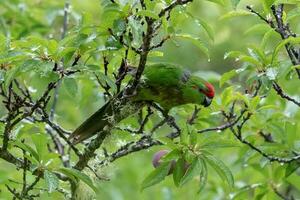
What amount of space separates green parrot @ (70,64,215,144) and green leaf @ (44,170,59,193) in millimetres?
374

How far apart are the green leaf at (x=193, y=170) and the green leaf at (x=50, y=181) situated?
0.48 meters

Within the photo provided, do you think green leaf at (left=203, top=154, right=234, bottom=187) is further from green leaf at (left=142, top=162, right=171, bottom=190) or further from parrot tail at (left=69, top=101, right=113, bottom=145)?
parrot tail at (left=69, top=101, right=113, bottom=145)

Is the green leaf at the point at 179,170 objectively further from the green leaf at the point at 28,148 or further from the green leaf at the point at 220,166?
the green leaf at the point at 28,148

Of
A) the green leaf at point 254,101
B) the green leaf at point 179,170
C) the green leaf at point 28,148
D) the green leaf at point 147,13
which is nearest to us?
the green leaf at point 147,13

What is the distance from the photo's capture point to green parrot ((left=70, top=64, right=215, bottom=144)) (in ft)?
8.68

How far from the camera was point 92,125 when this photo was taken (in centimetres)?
282

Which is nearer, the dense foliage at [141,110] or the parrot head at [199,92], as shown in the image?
the dense foliage at [141,110]

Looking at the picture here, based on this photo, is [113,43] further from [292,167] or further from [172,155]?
[292,167]

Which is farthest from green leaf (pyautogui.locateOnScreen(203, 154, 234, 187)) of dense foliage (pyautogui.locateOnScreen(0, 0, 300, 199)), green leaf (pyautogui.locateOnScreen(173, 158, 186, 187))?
green leaf (pyautogui.locateOnScreen(173, 158, 186, 187))

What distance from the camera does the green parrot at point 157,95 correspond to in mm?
2645

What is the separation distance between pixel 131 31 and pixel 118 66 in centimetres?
43

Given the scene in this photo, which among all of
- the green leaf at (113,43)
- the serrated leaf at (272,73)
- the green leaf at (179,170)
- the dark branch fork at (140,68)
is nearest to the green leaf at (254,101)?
the serrated leaf at (272,73)

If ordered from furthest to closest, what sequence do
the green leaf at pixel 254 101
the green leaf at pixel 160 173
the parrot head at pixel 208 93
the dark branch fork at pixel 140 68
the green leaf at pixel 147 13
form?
the parrot head at pixel 208 93, the green leaf at pixel 254 101, the green leaf at pixel 160 173, the dark branch fork at pixel 140 68, the green leaf at pixel 147 13

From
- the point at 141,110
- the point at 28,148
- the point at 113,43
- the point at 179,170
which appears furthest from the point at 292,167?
the point at 28,148
